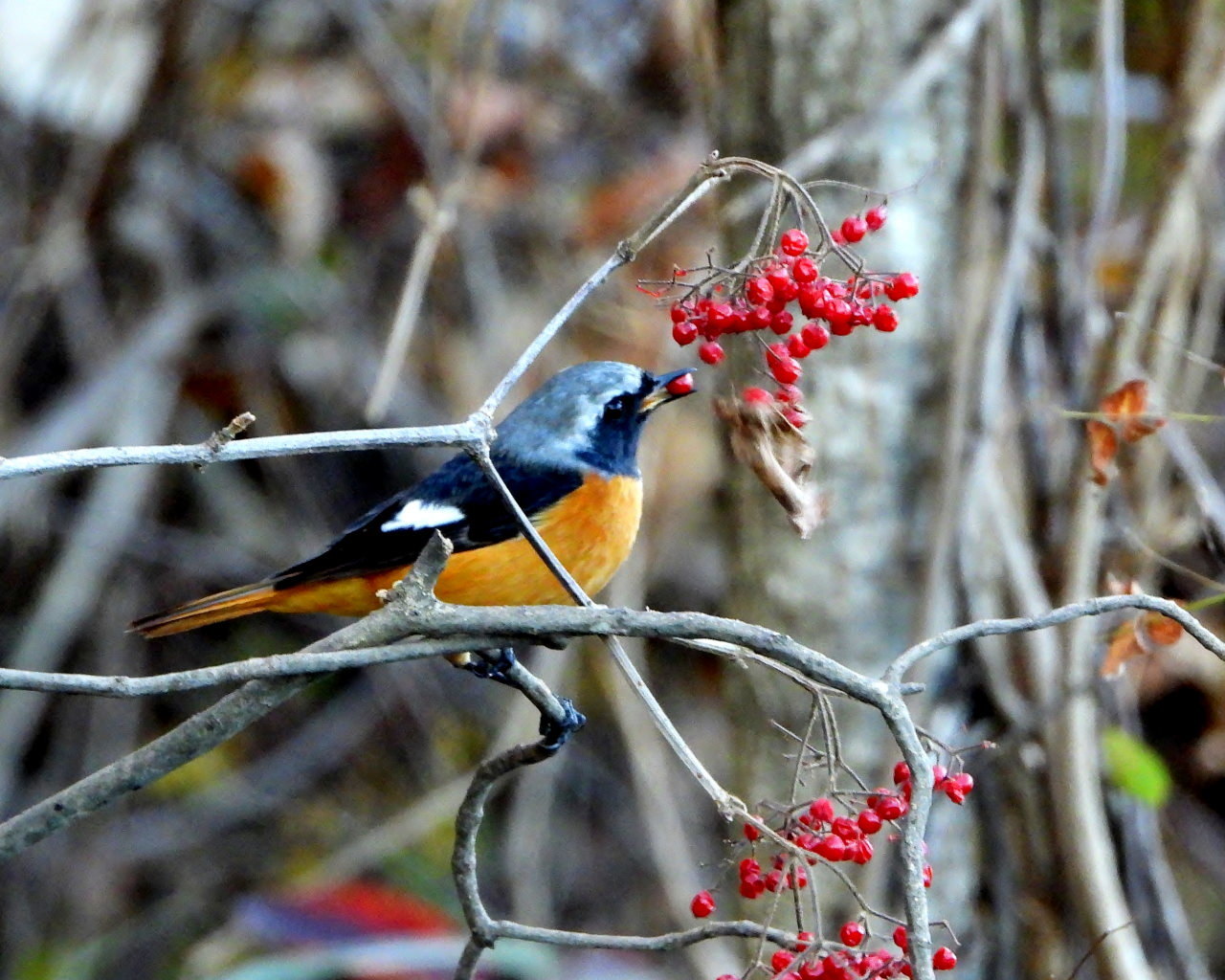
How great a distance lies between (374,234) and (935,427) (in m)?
3.01

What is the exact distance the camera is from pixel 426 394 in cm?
541

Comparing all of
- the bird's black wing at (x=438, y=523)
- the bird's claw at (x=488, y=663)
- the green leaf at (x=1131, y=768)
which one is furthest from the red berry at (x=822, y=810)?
the green leaf at (x=1131, y=768)

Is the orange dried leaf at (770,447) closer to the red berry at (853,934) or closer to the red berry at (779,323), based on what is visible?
the red berry at (779,323)

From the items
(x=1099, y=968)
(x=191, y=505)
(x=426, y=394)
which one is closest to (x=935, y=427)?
(x=1099, y=968)

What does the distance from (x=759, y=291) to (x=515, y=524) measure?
131 centimetres

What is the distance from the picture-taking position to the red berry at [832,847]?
1623 mm

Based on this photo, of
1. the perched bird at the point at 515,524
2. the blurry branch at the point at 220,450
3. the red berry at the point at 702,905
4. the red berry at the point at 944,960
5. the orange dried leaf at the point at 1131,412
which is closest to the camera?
the blurry branch at the point at 220,450

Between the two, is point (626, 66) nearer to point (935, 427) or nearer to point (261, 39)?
point (261, 39)

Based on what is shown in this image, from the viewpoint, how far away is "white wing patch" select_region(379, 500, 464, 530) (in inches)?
120

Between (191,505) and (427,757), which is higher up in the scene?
(191,505)

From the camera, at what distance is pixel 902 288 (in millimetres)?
1839

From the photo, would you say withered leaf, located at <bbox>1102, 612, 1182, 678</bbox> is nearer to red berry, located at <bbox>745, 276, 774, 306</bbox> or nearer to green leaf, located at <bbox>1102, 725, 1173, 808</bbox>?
red berry, located at <bbox>745, 276, 774, 306</bbox>

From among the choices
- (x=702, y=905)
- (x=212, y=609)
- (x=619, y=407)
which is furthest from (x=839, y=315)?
(x=212, y=609)

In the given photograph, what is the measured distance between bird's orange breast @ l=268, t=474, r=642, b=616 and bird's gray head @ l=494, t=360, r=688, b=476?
0.20ft
